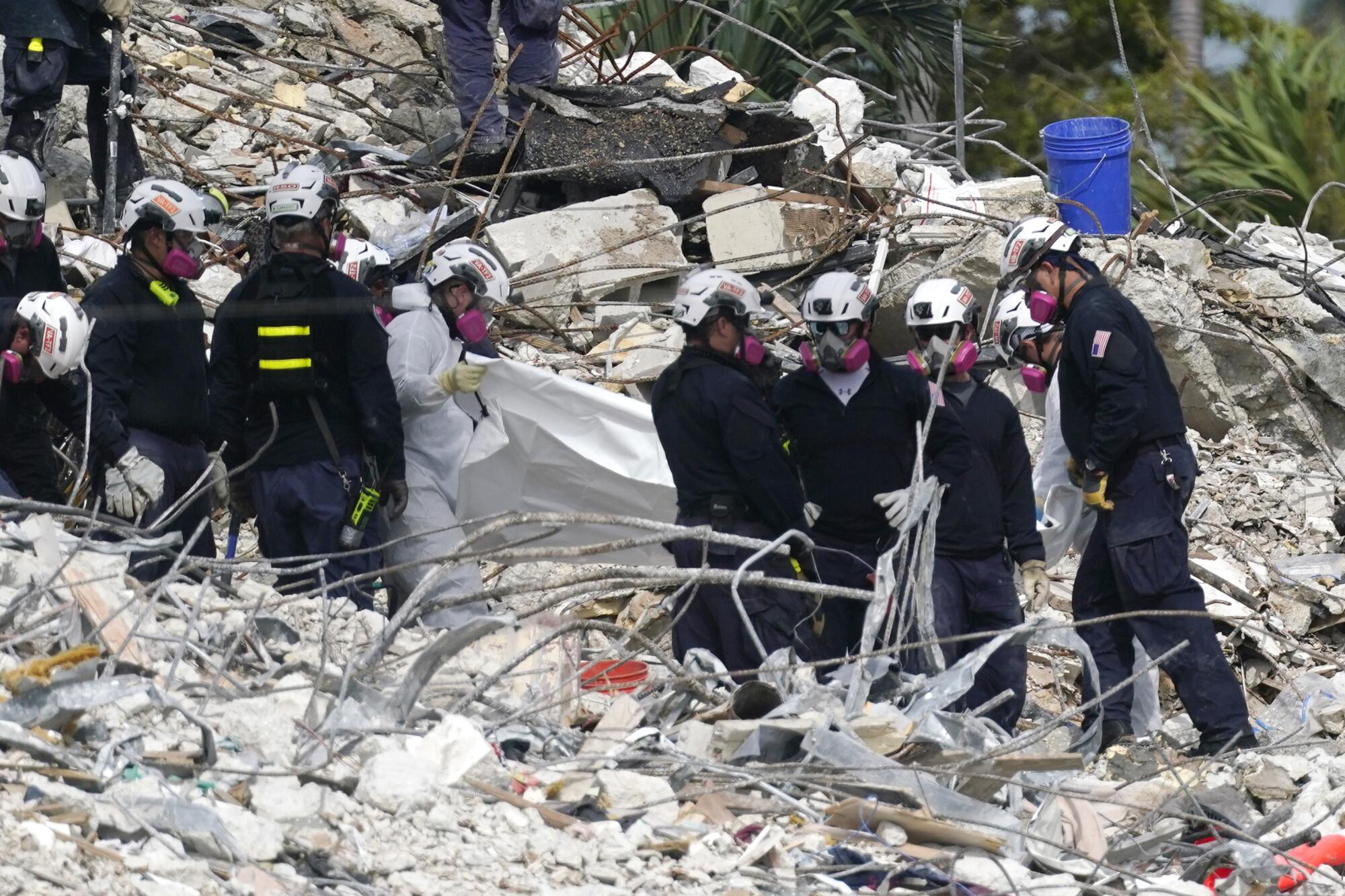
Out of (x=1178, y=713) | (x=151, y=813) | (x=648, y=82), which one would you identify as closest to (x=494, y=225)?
(x=648, y=82)

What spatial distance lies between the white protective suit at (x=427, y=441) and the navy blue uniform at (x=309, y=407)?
0.59ft

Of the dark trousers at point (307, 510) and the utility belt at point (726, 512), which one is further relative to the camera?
the dark trousers at point (307, 510)

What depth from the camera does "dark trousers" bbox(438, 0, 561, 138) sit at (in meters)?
9.50

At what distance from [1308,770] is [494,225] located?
480cm

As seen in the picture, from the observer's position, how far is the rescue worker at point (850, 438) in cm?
626

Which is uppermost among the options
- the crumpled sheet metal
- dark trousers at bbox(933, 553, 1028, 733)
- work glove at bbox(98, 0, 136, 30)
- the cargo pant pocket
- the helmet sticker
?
work glove at bbox(98, 0, 136, 30)

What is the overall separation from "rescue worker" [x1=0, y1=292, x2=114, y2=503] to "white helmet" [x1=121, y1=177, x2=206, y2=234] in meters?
0.45

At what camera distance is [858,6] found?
47.9 feet

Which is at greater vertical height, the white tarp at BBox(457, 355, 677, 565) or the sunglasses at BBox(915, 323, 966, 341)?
the sunglasses at BBox(915, 323, 966, 341)

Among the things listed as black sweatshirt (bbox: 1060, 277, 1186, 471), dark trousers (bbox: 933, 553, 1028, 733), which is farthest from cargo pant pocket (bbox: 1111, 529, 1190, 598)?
dark trousers (bbox: 933, 553, 1028, 733)

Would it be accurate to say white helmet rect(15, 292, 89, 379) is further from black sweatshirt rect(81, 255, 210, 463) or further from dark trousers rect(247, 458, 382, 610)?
dark trousers rect(247, 458, 382, 610)

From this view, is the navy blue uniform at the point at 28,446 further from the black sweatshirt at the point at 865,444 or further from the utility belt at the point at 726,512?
the black sweatshirt at the point at 865,444

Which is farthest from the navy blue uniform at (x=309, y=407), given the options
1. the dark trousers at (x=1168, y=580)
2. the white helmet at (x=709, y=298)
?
the dark trousers at (x=1168, y=580)

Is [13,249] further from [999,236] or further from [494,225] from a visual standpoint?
[999,236]
